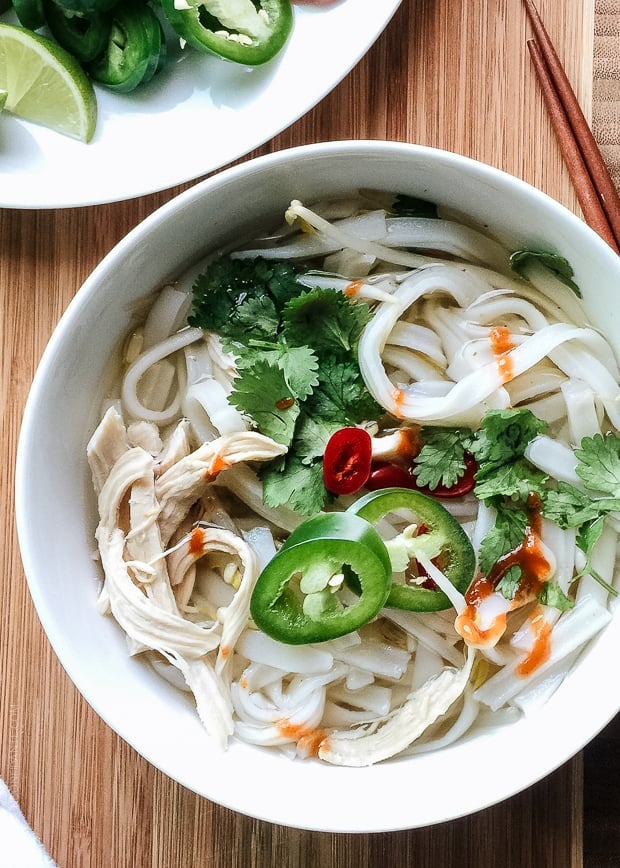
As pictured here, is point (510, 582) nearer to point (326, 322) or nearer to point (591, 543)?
point (591, 543)

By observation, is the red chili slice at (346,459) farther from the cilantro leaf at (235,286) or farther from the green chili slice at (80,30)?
the green chili slice at (80,30)

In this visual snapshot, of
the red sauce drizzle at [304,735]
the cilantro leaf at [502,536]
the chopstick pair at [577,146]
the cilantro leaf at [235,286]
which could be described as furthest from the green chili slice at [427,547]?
the chopstick pair at [577,146]

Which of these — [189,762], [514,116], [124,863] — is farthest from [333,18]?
[124,863]

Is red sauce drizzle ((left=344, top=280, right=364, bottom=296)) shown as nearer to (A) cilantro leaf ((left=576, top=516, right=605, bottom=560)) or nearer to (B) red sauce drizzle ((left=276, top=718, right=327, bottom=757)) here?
(A) cilantro leaf ((left=576, top=516, right=605, bottom=560))

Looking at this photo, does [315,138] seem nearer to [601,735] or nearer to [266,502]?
[266,502]

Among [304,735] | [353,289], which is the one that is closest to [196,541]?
[304,735]
